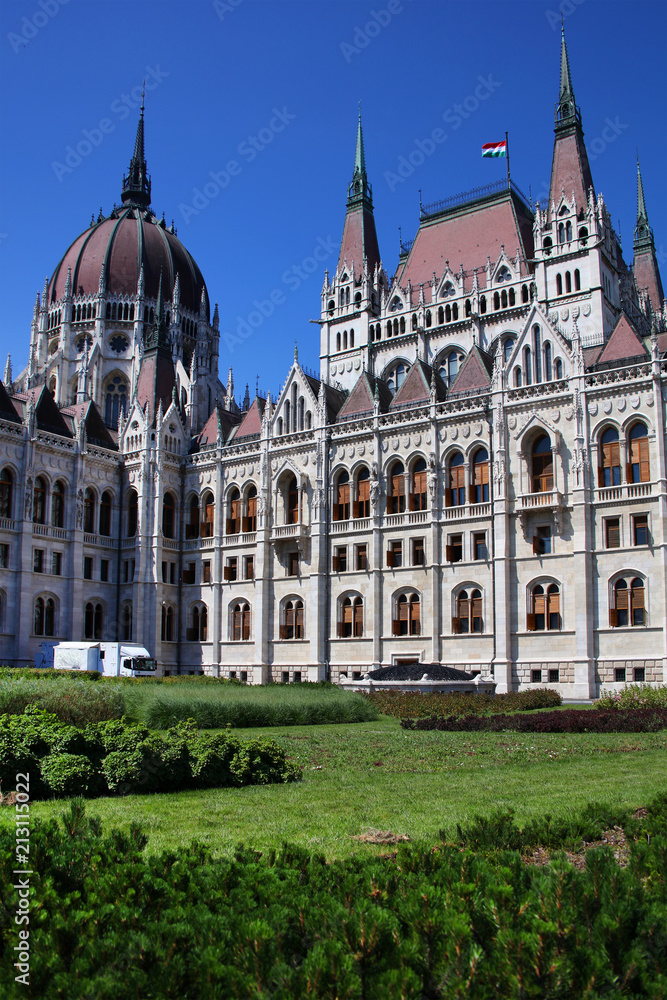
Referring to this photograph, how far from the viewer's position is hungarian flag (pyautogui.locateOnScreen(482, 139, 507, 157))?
61312 millimetres

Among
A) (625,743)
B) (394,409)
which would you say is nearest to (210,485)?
(394,409)

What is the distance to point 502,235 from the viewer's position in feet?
197

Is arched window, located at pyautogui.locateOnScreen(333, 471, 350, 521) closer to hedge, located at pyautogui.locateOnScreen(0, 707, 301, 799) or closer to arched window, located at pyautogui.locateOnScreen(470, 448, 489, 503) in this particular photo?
arched window, located at pyautogui.locateOnScreen(470, 448, 489, 503)

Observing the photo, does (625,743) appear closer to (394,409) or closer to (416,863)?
(416,863)

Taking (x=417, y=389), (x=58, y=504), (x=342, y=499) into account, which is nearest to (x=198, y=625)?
(x=58, y=504)

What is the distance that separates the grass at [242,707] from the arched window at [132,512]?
29764mm

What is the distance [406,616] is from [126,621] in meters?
20.8

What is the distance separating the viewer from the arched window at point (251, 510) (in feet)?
186

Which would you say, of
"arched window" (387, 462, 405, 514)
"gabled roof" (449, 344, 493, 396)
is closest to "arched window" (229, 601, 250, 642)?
"arched window" (387, 462, 405, 514)

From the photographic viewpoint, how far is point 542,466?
4553 centimetres

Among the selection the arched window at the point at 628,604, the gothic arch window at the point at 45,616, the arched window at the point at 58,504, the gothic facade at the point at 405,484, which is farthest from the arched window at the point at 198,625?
the arched window at the point at 628,604

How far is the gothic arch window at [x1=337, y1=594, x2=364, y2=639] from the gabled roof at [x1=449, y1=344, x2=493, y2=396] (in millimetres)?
13757

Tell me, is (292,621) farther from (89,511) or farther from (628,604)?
(628,604)

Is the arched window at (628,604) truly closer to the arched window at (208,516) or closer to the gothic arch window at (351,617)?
the gothic arch window at (351,617)
